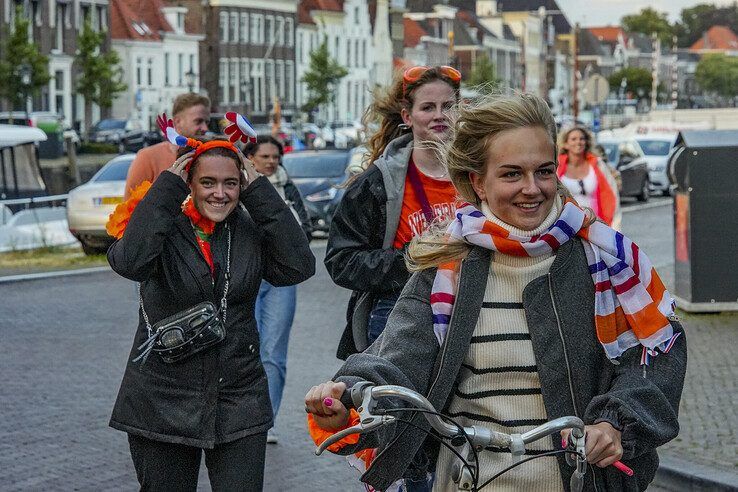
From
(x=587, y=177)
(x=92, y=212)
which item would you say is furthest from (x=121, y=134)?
(x=587, y=177)

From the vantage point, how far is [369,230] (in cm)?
546

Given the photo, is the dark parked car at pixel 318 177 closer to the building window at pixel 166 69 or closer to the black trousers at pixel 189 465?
the black trousers at pixel 189 465

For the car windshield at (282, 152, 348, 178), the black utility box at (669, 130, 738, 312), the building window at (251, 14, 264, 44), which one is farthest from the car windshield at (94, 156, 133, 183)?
the building window at (251, 14, 264, 44)

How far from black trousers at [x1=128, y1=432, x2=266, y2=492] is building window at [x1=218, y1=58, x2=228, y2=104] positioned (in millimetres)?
92731

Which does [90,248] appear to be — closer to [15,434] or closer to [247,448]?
[15,434]

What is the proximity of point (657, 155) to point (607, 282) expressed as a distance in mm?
36713

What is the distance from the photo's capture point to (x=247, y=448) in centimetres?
491

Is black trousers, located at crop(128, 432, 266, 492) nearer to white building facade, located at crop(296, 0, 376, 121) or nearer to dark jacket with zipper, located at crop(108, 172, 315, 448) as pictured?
dark jacket with zipper, located at crop(108, 172, 315, 448)

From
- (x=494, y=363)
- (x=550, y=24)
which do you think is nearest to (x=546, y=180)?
(x=494, y=363)

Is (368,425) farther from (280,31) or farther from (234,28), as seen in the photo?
(280,31)

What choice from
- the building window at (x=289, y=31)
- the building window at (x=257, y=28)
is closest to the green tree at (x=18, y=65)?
the building window at (x=257, y=28)

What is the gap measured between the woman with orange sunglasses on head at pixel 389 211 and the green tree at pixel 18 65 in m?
57.6

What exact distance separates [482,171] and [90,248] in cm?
1967

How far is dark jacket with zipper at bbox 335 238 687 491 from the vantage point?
3.16 meters
